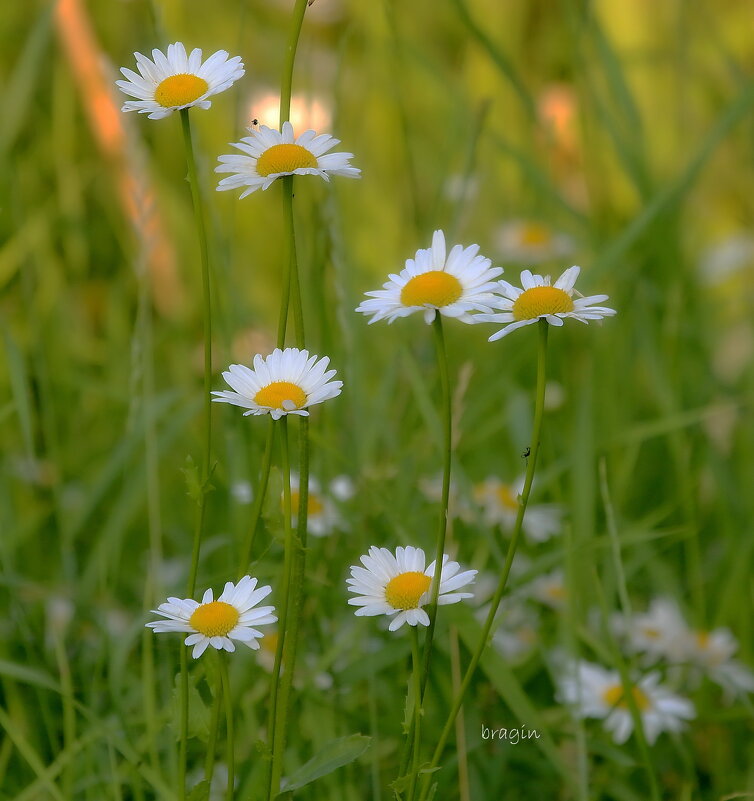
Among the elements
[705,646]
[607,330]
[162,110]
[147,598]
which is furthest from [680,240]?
[162,110]

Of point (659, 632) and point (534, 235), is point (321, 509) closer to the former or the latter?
point (659, 632)

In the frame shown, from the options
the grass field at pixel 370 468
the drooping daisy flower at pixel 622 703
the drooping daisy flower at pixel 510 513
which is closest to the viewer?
the grass field at pixel 370 468

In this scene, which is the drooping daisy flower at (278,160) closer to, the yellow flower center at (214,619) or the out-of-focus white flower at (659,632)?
the yellow flower center at (214,619)

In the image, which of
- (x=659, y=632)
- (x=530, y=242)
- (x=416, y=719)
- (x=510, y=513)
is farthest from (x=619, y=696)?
(x=530, y=242)

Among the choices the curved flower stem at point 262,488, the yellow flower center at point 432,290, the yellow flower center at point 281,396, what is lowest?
the curved flower stem at point 262,488

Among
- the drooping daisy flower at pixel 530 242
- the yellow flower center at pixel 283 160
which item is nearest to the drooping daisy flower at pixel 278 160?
the yellow flower center at pixel 283 160

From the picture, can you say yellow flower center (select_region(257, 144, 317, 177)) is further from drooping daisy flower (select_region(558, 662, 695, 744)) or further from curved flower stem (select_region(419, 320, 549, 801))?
drooping daisy flower (select_region(558, 662, 695, 744))

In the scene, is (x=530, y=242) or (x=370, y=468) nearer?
(x=370, y=468)
